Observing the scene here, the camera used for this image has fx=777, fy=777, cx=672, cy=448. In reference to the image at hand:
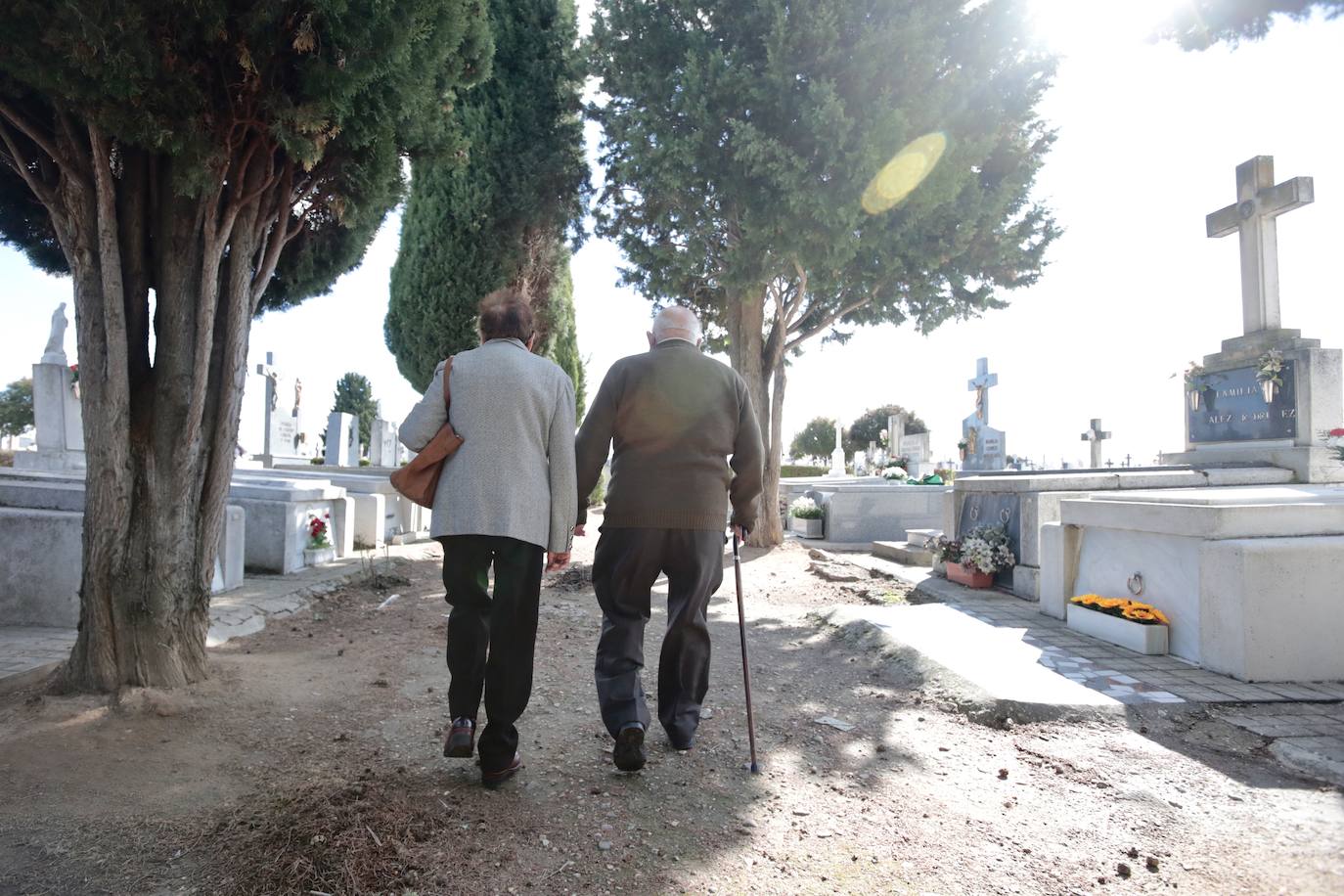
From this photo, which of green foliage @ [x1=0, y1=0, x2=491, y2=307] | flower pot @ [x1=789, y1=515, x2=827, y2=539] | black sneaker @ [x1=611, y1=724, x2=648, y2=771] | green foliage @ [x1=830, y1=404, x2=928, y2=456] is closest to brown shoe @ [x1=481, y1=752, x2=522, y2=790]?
black sneaker @ [x1=611, y1=724, x2=648, y2=771]

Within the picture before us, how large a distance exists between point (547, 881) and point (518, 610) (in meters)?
0.93

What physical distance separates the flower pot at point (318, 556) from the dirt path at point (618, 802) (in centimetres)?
454

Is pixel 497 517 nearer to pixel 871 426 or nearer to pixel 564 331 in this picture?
pixel 564 331

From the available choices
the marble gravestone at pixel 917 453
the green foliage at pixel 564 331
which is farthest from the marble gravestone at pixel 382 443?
the marble gravestone at pixel 917 453

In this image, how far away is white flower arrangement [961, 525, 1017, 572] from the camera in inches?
307

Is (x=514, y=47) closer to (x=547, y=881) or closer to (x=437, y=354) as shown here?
(x=437, y=354)

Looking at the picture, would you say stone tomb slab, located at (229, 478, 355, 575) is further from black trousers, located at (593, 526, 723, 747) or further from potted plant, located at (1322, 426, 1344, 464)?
potted plant, located at (1322, 426, 1344, 464)

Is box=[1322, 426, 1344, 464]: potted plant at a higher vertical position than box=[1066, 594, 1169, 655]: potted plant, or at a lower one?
higher

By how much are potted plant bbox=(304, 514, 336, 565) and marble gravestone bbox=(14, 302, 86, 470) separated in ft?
10.2

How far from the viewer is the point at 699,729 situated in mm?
3566

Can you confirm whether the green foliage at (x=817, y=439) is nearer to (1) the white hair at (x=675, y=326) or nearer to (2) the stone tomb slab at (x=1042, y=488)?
(2) the stone tomb slab at (x=1042, y=488)

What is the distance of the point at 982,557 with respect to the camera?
309 inches

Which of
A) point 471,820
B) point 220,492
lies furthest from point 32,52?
point 471,820

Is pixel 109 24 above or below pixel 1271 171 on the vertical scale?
below
